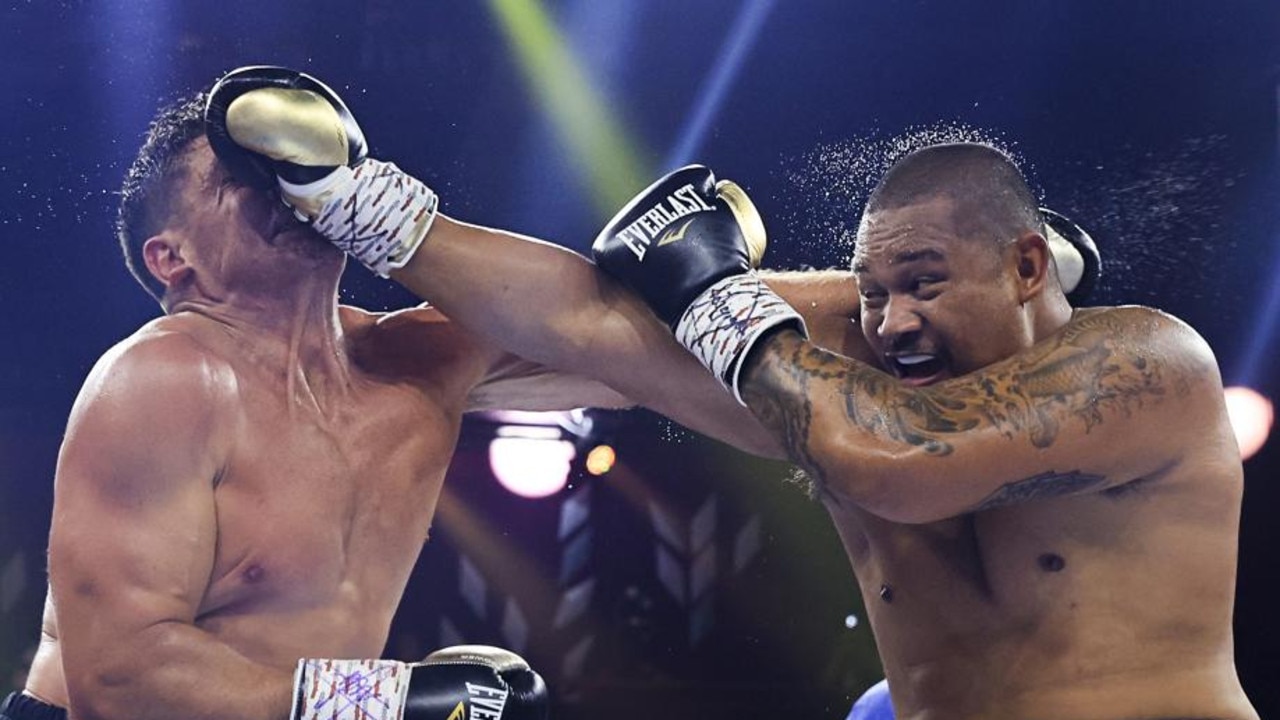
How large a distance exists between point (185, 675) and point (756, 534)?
225 inches

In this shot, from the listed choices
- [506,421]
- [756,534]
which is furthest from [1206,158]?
[506,421]

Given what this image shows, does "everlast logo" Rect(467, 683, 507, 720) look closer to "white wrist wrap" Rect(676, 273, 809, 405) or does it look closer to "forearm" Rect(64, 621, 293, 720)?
"forearm" Rect(64, 621, 293, 720)

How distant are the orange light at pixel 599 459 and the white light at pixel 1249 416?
10.4 feet

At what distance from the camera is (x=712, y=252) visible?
2123 mm

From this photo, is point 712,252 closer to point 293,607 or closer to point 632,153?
point 293,607

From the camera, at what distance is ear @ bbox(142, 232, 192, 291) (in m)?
2.38

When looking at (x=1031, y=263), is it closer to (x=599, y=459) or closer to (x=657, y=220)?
(x=657, y=220)

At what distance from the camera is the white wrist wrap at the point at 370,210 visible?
79.9 inches

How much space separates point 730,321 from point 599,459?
17.3 ft

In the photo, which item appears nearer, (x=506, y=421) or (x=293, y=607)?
(x=293, y=607)

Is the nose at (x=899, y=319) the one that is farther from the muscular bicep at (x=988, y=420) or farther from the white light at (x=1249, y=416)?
the white light at (x=1249, y=416)

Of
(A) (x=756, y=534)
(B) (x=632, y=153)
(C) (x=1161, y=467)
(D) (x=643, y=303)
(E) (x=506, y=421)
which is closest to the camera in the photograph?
(C) (x=1161, y=467)

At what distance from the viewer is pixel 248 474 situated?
85.8 inches

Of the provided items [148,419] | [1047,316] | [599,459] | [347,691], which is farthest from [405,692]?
[599,459]
